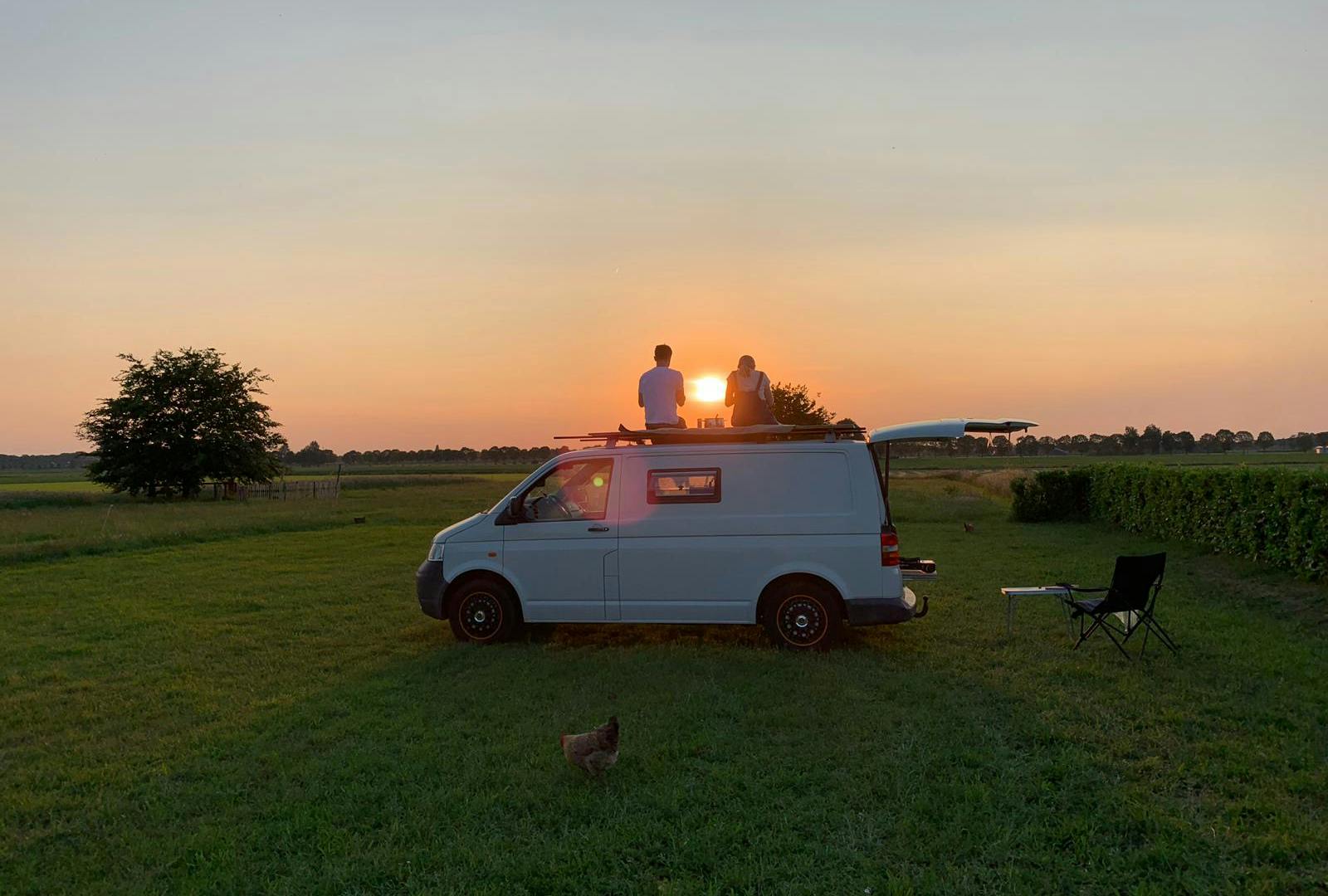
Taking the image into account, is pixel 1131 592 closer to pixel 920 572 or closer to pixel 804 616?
pixel 920 572

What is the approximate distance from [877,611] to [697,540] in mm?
1938

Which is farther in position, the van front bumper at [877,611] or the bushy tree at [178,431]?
the bushy tree at [178,431]

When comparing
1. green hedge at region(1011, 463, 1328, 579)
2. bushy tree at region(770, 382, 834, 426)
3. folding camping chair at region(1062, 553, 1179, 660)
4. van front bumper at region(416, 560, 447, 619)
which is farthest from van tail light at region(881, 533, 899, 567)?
bushy tree at region(770, 382, 834, 426)

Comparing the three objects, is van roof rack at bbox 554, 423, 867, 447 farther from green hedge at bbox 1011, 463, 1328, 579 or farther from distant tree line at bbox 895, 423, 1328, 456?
distant tree line at bbox 895, 423, 1328, 456

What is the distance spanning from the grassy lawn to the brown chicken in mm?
125

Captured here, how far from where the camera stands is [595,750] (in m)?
5.12

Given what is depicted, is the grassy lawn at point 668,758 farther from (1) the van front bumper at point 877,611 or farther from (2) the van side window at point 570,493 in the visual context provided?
(2) the van side window at point 570,493

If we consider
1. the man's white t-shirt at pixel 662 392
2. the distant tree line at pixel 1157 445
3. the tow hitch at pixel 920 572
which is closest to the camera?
the tow hitch at pixel 920 572

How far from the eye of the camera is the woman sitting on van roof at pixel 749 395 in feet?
33.6

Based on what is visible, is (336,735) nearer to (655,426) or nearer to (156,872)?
(156,872)

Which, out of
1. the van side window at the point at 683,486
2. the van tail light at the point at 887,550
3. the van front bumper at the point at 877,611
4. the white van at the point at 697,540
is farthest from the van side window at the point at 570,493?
the van tail light at the point at 887,550

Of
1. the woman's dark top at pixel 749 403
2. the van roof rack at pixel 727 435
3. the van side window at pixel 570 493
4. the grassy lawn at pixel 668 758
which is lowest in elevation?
the grassy lawn at pixel 668 758

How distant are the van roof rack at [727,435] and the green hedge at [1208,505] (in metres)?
7.17

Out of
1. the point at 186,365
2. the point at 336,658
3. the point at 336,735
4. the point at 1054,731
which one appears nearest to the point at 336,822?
the point at 336,735
